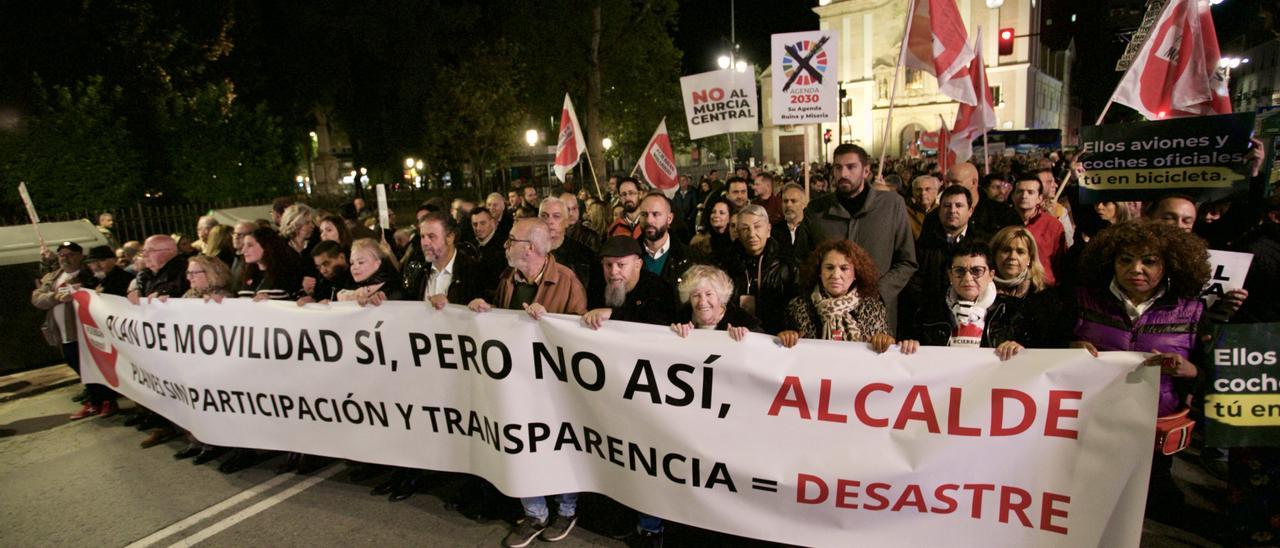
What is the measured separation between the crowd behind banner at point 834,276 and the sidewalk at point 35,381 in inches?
36.8

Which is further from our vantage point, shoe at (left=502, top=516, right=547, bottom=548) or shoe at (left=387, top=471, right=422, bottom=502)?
shoe at (left=387, top=471, right=422, bottom=502)

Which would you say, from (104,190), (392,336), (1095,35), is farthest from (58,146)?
(1095,35)

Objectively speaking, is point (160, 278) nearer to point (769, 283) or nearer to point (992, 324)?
point (769, 283)

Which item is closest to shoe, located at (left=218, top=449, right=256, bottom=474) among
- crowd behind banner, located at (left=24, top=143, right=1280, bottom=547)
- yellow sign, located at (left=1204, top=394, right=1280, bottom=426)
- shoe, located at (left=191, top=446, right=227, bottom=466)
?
crowd behind banner, located at (left=24, top=143, right=1280, bottom=547)

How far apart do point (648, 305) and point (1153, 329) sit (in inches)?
94.6

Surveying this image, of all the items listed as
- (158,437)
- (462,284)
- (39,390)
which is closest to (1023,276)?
(462,284)

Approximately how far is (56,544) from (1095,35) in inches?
4411

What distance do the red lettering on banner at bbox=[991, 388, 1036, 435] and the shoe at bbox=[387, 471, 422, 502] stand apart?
326cm

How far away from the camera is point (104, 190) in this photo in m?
13.2

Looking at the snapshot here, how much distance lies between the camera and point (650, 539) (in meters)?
3.63

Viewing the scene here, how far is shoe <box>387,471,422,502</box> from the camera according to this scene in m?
4.29

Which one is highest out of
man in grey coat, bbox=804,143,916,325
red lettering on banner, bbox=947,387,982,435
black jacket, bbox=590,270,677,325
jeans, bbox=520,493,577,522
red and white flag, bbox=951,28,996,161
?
red and white flag, bbox=951,28,996,161

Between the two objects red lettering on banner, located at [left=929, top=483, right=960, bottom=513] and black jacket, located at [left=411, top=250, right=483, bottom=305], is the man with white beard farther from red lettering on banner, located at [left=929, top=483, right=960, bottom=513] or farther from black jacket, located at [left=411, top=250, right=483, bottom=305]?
red lettering on banner, located at [left=929, top=483, right=960, bottom=513]

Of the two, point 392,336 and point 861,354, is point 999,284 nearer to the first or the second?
point 861,354
